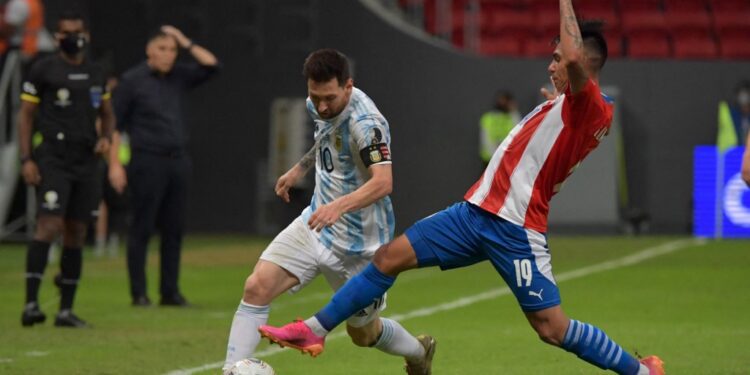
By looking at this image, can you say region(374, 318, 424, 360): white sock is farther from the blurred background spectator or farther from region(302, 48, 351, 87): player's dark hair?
the blurred background spectator

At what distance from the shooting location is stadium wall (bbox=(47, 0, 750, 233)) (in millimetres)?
22562

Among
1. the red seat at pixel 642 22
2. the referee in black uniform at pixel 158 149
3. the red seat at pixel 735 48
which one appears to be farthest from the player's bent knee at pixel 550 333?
the red seat at pixel 735 48

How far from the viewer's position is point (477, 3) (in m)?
25.1

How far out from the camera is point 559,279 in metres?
14.7

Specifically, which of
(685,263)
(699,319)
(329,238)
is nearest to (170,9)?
(685,263)

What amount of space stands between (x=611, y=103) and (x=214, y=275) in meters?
9.15

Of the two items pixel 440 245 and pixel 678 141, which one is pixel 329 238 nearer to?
pixel 440 245

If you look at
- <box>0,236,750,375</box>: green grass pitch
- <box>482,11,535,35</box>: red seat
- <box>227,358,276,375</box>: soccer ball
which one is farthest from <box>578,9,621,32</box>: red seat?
<box>227,358,276,375</box>: soccer ball

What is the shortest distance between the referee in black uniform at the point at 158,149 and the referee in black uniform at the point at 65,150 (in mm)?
1369

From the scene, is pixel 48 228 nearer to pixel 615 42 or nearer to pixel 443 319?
pixel 443 319

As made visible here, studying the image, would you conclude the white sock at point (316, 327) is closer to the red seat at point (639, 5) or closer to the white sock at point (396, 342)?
the white sock at point (396, 342)

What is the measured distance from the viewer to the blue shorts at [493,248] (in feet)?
22.1

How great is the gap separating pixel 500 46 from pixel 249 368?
1835 centimetres

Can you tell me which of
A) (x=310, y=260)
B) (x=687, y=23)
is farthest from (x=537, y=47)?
(x=310, y=260)
